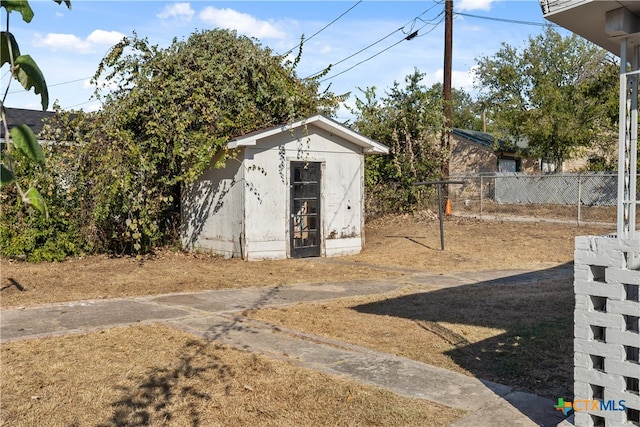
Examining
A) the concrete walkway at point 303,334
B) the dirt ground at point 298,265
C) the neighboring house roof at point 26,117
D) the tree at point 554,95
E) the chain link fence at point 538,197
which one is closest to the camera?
the concrete walkway at point 303,334

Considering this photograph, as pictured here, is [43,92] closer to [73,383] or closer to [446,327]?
[73,383]

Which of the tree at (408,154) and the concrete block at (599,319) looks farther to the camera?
the tree at (408,154)

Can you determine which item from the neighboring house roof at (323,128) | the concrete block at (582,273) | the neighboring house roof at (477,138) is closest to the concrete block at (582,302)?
the concrete block at (582,273)

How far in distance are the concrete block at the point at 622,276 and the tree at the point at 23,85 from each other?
336 cm

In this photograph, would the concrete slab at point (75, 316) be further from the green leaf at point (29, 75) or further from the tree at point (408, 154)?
the tree at point (408, 154)

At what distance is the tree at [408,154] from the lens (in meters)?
20.7

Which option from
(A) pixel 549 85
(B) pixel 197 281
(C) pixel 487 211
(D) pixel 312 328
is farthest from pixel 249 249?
(A) pixel 549 85

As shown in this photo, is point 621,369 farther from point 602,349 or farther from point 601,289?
point 601,289

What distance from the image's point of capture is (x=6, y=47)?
1.26 metres

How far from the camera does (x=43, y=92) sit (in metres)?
1.25

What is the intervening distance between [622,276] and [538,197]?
82.7 ft

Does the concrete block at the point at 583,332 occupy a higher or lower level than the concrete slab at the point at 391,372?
higher

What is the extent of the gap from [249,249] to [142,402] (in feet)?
28.9

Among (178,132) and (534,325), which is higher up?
(178,132)
